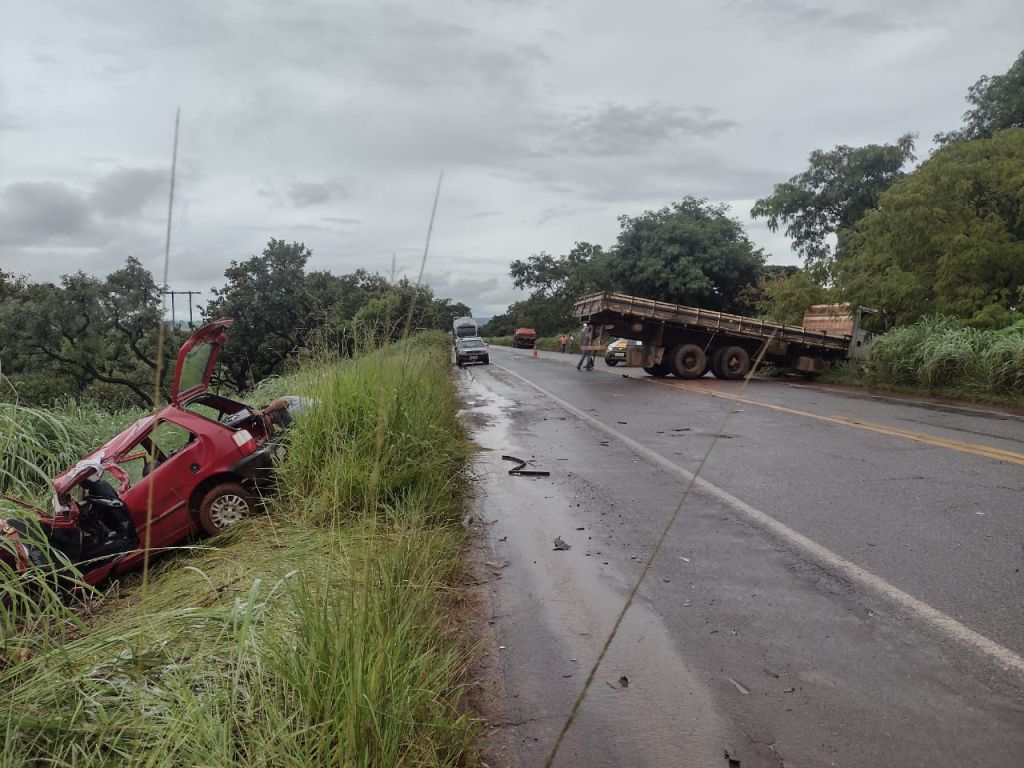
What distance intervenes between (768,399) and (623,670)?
37.2 ft

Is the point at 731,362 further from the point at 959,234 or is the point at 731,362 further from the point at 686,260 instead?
the point at 686,260

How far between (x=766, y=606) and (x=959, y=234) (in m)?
13.8

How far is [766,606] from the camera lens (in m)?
3.65

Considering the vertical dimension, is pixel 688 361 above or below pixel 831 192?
below

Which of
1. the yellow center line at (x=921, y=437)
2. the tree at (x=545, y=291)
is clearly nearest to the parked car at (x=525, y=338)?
the tree at (x=545, y=291)

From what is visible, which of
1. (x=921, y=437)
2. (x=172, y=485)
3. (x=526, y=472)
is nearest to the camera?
(x=172, y=485)

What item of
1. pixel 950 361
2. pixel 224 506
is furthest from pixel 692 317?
pixel 224 506

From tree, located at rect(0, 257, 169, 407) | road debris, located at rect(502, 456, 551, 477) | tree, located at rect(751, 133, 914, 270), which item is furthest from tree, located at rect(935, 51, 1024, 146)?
tree, located at rect(0, 257, 169, 407)

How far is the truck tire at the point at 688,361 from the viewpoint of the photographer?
62.2ft

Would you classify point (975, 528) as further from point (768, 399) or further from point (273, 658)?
point (768, 399)

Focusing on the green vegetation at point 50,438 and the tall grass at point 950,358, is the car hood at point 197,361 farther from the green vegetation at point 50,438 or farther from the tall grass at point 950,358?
the tall grass at point 950,358

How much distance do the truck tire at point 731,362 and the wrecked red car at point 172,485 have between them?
15.3 meters

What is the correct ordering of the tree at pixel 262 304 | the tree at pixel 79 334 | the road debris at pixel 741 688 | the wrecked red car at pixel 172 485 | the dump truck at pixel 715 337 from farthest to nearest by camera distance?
the tree at pixel 262 304 → the tree at pixel 79 334 → the dump truck at pixel 715 337 → the wrecked red car at pixel 172 485 → the road debris at pixel 741 688

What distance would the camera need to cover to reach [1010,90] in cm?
2462
